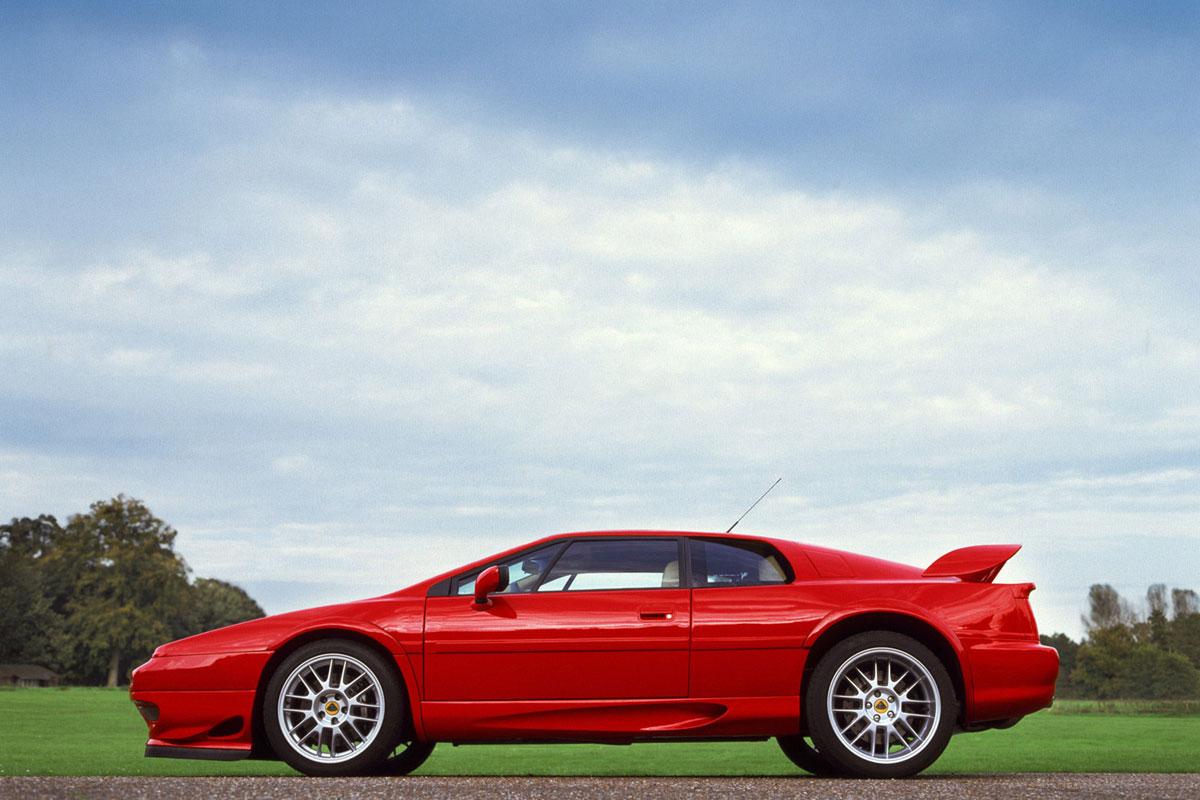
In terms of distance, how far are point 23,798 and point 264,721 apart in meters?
1.52

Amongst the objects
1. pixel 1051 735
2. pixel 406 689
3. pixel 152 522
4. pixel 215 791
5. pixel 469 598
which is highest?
pixel 152 522

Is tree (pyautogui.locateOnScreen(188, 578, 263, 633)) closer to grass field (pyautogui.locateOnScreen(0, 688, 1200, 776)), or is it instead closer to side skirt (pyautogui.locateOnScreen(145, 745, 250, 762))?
grass field (pyautogui.locateOnScreen(0, 688, 1200, 776))

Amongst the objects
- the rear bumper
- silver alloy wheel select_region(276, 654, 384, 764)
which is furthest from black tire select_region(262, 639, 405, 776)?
the rear bumper

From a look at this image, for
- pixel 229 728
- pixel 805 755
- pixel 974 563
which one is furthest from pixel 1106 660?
pixel 229 728

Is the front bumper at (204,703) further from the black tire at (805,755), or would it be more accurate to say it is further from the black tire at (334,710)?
the black tire at (805,755)

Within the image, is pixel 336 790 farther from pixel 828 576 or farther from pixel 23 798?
pixel 828 576

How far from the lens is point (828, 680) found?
6.12 metres

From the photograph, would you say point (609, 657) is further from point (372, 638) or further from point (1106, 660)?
point (1106, 660)

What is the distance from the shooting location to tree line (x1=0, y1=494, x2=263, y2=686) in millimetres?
62781

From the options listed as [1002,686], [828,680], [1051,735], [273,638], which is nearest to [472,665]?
[273,638]

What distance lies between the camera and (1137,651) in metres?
65.6


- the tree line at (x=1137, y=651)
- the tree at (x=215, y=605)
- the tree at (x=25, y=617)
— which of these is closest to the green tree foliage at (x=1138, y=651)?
the tree line at (x=1137, y=651)

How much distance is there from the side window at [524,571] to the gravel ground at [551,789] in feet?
3.64

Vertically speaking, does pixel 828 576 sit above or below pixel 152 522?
below
